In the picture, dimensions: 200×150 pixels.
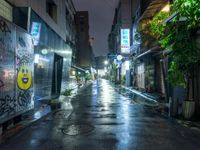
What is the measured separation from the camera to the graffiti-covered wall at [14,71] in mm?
7395

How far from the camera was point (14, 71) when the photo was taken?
8.31m

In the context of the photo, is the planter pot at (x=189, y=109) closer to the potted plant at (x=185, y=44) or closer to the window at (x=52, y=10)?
the potted plant at (x=185, y=44)

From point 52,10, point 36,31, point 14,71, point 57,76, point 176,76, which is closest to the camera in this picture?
point 14,71

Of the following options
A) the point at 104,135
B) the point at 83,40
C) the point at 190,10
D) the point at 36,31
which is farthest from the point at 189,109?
the point at 83,40

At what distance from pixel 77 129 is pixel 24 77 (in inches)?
130

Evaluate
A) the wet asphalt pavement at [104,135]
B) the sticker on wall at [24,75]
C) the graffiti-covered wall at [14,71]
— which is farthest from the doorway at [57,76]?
the wet asphalt pavement at [104,135]

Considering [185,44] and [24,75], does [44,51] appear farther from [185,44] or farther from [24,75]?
[185,44]

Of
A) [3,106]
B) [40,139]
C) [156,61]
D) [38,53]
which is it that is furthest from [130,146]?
[156,61]

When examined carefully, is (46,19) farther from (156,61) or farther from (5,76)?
(156,61)

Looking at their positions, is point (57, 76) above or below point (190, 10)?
below

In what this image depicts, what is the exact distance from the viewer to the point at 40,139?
6.85 meters

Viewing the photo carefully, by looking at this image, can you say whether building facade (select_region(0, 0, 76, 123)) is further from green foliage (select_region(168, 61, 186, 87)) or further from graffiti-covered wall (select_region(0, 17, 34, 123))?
green foliage (select_region(168, 61, 186, 87))

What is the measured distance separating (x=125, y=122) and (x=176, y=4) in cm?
559

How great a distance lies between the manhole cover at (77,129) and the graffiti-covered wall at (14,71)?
83.9 inches
